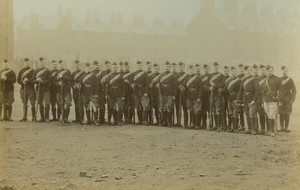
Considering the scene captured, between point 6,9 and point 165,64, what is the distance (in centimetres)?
122

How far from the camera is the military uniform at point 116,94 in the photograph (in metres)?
4.38

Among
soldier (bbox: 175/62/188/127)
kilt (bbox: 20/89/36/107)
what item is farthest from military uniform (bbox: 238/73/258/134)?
kilt (bbox: 20/89/36/107)

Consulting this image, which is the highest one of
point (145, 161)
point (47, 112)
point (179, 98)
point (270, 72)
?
point (270, 72)

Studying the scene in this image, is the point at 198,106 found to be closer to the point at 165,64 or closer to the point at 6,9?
the point at 165,64

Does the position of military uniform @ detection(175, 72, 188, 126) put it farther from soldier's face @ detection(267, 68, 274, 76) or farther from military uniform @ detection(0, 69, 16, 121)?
military uniform @ detection(0, 69, 16, 121)

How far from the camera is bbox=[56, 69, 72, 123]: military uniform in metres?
4.34

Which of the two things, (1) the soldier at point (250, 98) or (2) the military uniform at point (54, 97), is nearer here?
(1) the soldier at point (250, 98)

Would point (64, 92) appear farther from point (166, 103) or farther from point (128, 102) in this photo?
point (166, 103)

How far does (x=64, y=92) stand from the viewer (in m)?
4.40

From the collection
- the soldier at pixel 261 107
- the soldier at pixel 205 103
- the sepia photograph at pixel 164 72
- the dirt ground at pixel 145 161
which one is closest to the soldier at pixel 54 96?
the sepia photograph at pixel 164 72

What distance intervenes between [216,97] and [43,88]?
1.45m

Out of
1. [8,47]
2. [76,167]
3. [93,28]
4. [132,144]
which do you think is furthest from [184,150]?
[8,47]

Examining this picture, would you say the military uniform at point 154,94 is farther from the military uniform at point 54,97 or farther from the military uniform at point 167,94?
the military uniform at point 54,97

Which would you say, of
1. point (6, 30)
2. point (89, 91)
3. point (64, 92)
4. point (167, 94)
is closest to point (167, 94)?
point (167, 94)
